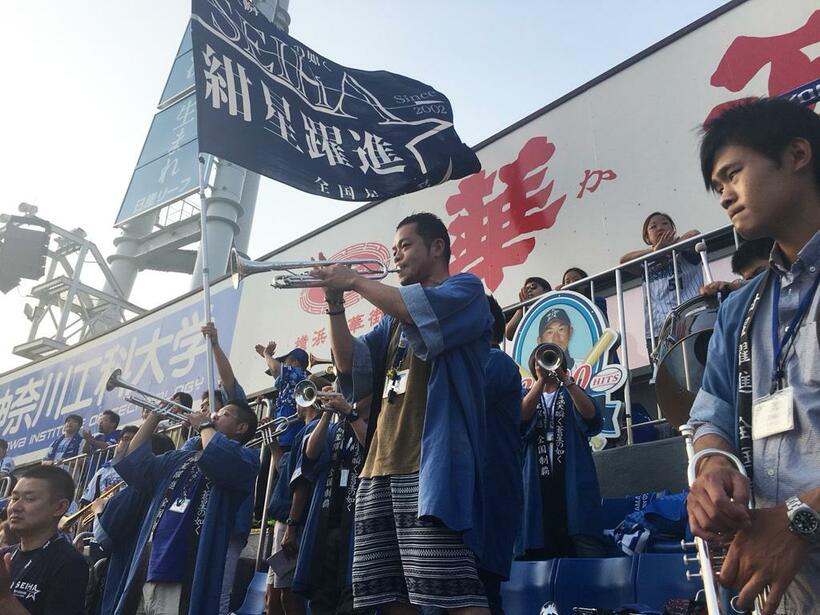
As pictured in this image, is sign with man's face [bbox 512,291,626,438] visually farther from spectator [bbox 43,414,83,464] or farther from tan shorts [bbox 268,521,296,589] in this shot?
spectator [bbox 43,414,83,464]

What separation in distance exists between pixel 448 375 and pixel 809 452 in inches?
49.0

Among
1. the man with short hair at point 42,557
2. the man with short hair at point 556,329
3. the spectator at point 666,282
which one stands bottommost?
the man with short hair at point 42,557

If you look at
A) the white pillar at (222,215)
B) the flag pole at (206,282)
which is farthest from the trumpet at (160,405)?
the white pillar at (222,215)

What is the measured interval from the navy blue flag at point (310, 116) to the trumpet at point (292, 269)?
2198 mm

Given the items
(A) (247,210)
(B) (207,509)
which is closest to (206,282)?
(B) (207,509)

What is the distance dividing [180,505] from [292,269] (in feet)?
5.25

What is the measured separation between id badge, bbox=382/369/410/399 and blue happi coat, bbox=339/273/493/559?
9cm

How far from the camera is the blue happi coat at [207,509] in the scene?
12.8 feet

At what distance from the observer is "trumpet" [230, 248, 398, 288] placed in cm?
342

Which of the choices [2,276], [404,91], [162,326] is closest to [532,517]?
[404,91]

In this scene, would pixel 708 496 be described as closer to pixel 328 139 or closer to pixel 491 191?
pixel 328 139

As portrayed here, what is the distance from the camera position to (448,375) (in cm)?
243

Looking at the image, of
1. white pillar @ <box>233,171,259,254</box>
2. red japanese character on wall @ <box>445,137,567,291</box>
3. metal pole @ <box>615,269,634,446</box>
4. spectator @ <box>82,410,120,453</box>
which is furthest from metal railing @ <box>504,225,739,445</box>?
white pillar @ <box>233,171,259,254</box>

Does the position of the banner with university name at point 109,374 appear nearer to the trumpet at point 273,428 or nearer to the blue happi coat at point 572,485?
the trumpet at point 273,428
